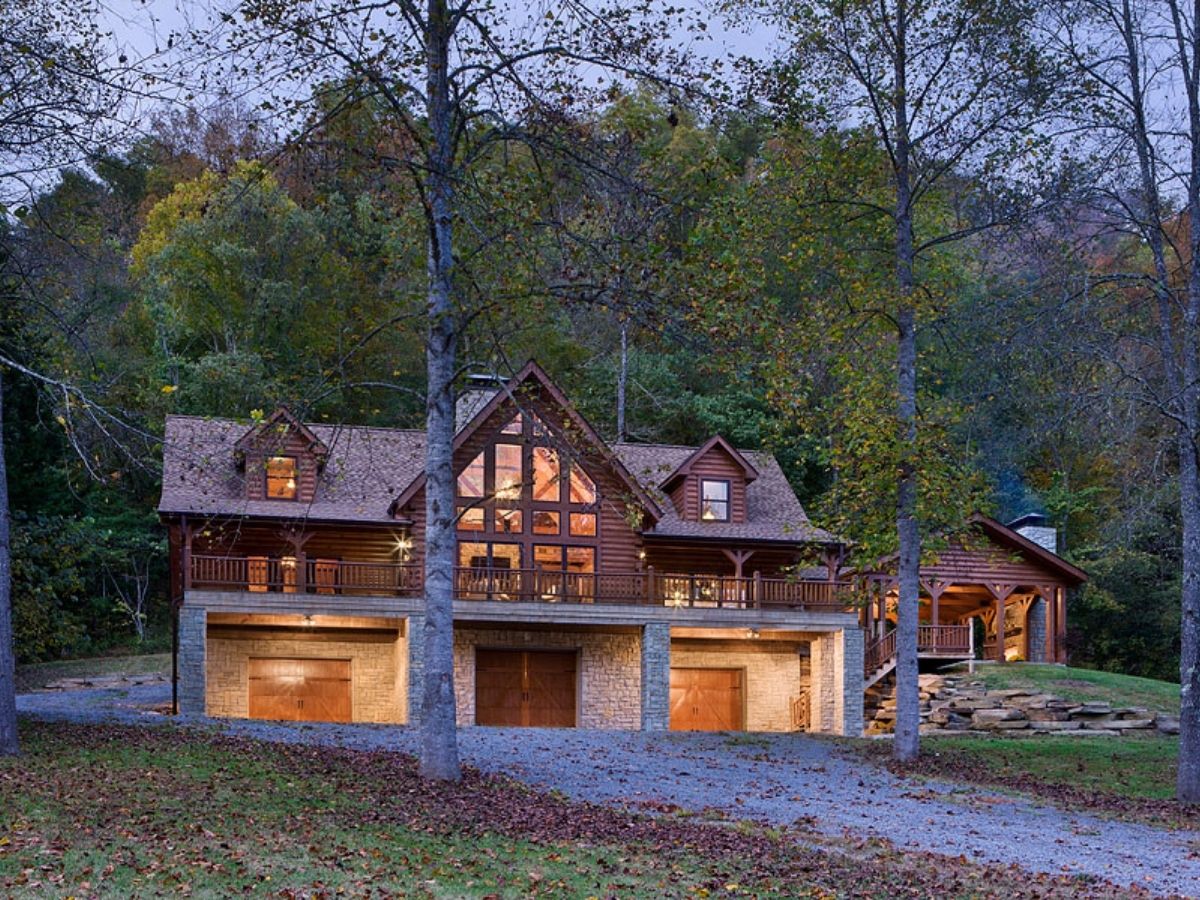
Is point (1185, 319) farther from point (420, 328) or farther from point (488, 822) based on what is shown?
point (488, 822)

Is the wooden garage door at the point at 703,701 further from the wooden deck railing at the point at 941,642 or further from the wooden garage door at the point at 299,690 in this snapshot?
the wooden garage door at the point at 299,690

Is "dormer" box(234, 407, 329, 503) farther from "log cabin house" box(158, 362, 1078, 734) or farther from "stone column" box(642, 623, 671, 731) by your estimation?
"stone column" box(642, 623, 671, 731)

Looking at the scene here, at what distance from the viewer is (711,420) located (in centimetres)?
4350

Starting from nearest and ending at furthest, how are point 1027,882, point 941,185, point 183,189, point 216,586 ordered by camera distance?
1. point 1027,882
2. point 941,185
3. point 216,586
4. point 183,189

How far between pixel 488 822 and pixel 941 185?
49.8 ft

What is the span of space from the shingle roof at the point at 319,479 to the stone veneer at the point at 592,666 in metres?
3.83

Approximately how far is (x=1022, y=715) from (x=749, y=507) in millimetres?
Answer: 8619

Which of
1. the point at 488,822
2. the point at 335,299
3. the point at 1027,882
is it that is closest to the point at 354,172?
the point at 488,822

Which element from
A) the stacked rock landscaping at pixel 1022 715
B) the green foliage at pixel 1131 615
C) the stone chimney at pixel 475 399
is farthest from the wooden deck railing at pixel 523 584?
the green foliage at pixel 1131 615

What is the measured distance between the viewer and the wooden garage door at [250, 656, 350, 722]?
104ft

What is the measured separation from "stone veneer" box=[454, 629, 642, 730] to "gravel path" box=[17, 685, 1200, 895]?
219 inches

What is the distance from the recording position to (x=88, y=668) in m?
36.8

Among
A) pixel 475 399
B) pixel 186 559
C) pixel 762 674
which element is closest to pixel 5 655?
pixel 186 559

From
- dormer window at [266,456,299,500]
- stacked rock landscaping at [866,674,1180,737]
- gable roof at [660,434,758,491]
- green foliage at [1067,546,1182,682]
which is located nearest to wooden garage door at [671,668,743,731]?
stacked rock landscaping at [866,674,1180,737]
